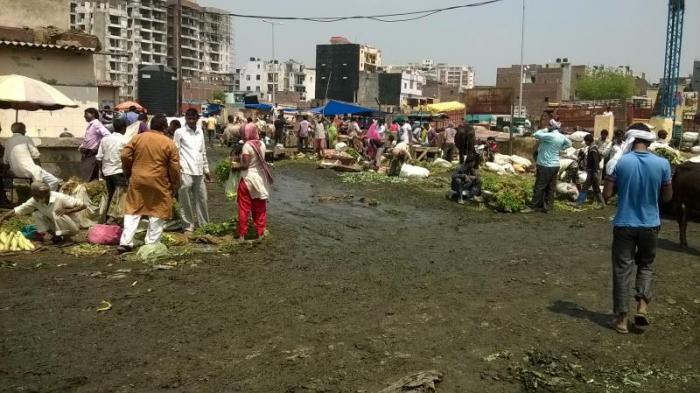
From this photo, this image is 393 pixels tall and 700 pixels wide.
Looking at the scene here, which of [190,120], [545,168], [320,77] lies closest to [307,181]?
[545,168]

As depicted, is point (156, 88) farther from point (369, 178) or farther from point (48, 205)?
point (48, 205)

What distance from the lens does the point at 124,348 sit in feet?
14.5

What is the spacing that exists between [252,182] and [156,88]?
2997 centimetres

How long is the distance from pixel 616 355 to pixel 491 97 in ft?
67.9

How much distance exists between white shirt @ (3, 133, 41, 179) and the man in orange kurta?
264 centimetres

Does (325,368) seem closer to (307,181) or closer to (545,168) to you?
(545,168)

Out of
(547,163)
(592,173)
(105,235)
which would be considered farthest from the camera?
(592,173)

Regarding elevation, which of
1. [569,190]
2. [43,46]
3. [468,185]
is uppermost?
[43,46]

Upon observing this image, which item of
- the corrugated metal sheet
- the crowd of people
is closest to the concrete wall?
the corrugated metal sheet

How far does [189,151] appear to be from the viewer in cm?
802

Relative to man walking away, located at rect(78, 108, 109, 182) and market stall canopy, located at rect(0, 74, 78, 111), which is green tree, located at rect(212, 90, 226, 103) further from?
man walking away, located at rect(78, 108, 109, 182)

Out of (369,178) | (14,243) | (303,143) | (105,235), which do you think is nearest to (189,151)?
(105,235)

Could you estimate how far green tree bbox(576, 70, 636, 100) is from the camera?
91.1 metres

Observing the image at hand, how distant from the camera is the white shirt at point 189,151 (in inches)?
315
